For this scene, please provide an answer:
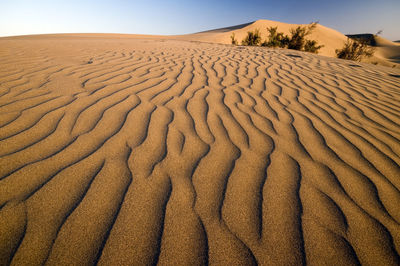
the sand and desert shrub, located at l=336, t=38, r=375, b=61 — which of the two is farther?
desert shrub, located at l=336, t=38, r=375, b=61

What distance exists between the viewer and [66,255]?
0.80 meters

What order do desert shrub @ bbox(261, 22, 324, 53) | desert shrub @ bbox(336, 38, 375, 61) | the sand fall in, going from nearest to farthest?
the sand, desert shrub @ bbox(336, 38, 375, 61), desert shrub @ bbox(261, 22, 324, 53)

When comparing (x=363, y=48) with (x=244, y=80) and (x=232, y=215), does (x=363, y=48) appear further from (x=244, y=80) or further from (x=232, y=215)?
(x=232, y=215)

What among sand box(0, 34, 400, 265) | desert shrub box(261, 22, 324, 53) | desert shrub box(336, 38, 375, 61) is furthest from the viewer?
desert shrub box(261, 22, 324, 53)

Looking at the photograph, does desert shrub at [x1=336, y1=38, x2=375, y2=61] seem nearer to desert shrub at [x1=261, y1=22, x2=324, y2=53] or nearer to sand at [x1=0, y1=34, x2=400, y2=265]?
desert shrub at [x1=261, y1=22, x2=324, y2=53]

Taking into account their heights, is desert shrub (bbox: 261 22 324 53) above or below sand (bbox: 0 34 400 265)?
above

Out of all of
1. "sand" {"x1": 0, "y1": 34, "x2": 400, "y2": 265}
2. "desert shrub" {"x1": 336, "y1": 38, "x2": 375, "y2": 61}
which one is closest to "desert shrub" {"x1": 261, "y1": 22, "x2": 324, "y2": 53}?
"desert shrub" {"x1": 336, "y1": 38, "x2": 375, "y2": 61}

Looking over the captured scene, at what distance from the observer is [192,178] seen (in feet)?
3.88

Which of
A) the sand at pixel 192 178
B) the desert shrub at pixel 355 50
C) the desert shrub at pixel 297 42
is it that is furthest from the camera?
the desert shrub at pixel 297 42

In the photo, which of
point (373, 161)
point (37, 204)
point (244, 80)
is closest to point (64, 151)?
point (37, 204)

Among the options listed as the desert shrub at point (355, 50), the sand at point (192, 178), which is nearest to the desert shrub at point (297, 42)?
the desert shrub at point (355, 50)

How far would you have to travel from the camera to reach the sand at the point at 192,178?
85 cm

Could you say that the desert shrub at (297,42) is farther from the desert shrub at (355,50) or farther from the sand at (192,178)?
the sand at (192,178)

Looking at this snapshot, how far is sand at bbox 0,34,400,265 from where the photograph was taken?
855 millimetres
